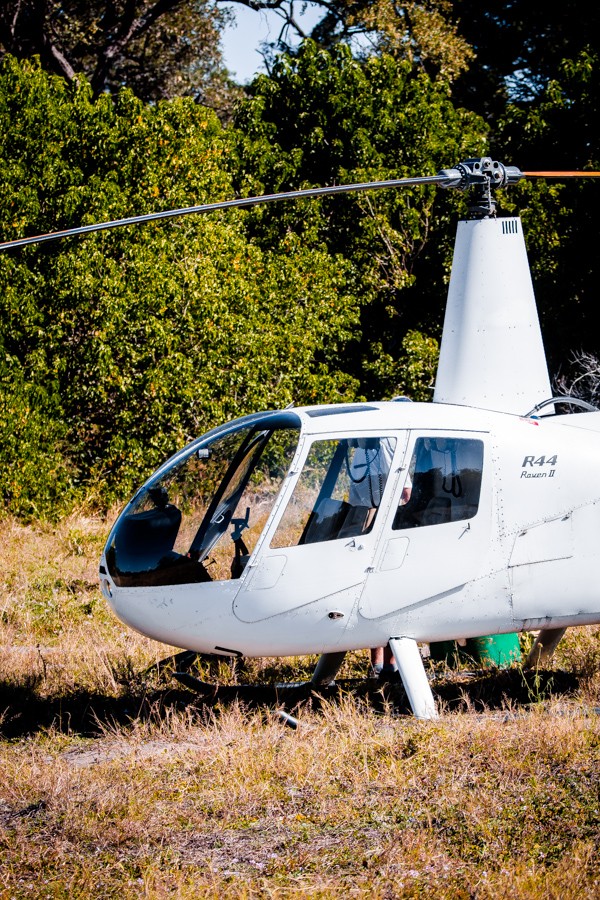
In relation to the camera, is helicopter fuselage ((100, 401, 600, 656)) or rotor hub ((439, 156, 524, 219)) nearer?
helicopter fuselage ((100, 401, 600, 656))

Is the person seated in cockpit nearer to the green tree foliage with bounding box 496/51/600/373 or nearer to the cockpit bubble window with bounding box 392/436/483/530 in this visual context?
the cockpit bubble window with bounding box 392/436/483/530

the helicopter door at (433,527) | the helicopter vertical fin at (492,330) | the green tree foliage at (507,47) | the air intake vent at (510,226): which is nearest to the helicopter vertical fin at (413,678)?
the helicopter door at (433,527)

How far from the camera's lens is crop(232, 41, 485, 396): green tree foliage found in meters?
19.2

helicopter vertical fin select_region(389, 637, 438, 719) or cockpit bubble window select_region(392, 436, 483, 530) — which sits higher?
cockpit bubble window select_region(392, 436, 483, 530)

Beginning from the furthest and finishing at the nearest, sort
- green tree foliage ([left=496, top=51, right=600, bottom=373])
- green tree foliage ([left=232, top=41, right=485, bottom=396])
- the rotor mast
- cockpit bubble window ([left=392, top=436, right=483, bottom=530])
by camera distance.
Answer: green tree foliage ([left=496, top=51, right=600, bottom=373]) < green tree foliage ([left=232, top=41, right=485, bottom=396]) < the rotor mast < cockpit bubble window ([left=392, top=436, right=483, bottom=530])

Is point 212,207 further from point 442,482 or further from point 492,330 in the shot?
point 492,330

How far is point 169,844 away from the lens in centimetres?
467

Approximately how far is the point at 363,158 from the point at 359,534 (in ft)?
47.8

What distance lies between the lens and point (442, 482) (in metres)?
6.15

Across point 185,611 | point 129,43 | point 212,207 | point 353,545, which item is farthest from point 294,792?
point 129,43

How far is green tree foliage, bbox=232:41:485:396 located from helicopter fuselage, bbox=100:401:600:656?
12867 mm

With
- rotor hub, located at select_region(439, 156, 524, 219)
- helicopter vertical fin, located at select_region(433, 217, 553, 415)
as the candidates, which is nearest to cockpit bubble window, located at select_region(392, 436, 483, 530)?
helicopter vertical fin, located at select_region(433, 217, 553, 415)

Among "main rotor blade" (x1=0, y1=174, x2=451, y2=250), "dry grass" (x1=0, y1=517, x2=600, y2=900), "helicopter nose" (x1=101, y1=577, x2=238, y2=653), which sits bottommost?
"dry grass" (x1=0, y1=517, x2=600, y2=900)

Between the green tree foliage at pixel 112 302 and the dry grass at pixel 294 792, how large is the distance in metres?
6.89
